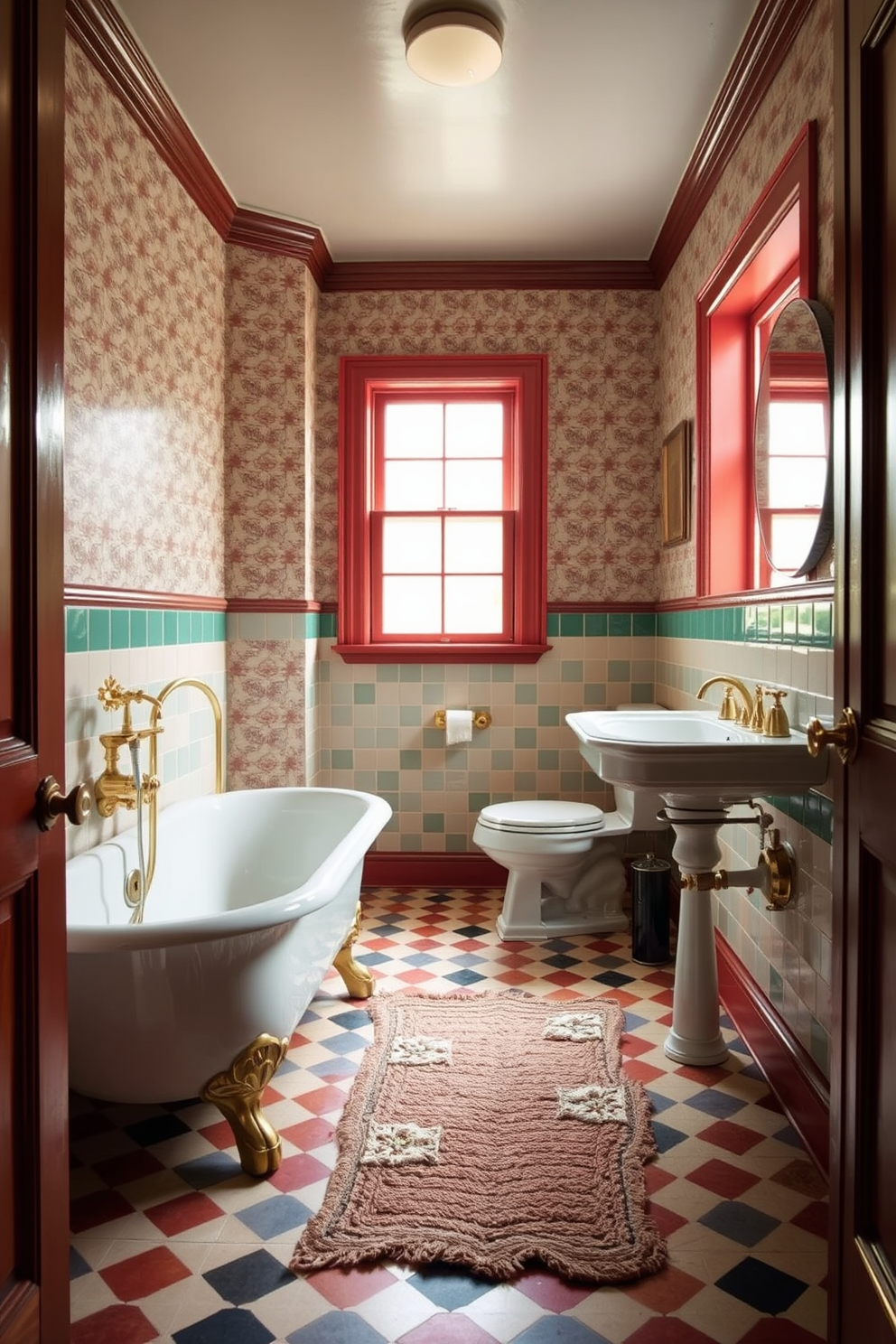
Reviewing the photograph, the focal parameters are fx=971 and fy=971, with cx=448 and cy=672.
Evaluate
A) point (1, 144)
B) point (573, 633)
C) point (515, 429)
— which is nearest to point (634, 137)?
point (515, 429)

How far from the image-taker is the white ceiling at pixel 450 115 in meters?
2.57

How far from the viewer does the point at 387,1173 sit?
80.4 inches

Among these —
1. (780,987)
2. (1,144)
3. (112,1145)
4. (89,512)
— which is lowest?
(112,1145)

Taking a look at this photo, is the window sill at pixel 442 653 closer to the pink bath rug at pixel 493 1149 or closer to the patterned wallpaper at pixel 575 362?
the patterned wallpaper at pixel 575 362

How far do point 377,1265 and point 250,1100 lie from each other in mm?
446

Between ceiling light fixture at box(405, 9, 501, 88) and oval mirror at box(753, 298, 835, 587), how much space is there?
1.06 metres

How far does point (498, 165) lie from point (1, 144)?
2631 millimetres

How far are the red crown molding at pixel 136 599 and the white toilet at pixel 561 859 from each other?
1301 mm

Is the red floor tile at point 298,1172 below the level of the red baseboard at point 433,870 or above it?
below

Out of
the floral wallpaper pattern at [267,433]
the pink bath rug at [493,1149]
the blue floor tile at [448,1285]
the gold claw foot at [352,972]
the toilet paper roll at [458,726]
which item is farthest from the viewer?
the toilet paper roll at [458,726]

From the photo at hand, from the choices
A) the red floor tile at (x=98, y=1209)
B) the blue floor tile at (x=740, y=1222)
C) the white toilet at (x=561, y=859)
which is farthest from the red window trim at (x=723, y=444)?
the red floor tile at (x=98, y=1209)

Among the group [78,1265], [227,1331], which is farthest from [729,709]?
[78,1265]

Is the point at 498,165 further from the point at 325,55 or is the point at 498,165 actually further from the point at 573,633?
the point at 573,633

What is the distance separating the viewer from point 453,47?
2.58m
